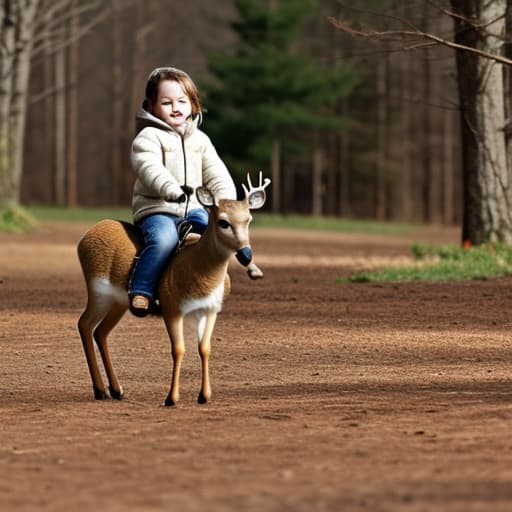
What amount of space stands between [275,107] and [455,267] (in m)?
33.9

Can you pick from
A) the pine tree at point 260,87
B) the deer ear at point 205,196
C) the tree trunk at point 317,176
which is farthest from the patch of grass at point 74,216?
the deer ear at point 205,196

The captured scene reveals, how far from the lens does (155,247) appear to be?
9781 mm

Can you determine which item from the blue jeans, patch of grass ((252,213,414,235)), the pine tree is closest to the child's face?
the blue jeans

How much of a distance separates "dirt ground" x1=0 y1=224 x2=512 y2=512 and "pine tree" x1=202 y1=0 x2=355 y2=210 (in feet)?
114

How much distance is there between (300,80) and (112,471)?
46607mm

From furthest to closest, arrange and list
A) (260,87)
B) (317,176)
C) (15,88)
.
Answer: (317,176), (260,87), (15,88)

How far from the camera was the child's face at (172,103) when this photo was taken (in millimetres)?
10188

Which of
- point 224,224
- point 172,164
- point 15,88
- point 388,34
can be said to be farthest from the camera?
point 15,88

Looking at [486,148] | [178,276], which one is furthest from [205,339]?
[486,148]

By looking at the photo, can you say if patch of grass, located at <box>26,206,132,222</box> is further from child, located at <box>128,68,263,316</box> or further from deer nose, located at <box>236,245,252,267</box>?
deer nose, located at <box>236,245,252,267</box>

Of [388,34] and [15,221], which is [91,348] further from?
[15,221]

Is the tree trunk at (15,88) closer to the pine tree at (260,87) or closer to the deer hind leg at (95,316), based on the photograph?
the pine tree at (260,87)

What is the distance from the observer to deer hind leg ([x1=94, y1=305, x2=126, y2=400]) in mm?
10220

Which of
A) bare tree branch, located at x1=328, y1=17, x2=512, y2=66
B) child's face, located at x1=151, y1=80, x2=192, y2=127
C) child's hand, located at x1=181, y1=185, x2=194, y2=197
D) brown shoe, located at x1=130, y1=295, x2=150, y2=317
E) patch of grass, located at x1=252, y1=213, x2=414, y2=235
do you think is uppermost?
bare tree branch, located at x1=328, y1=17, x2=512, y2=66
